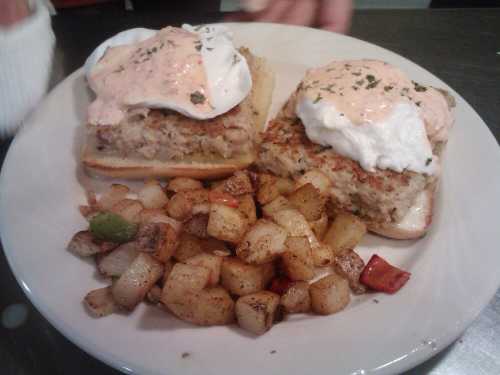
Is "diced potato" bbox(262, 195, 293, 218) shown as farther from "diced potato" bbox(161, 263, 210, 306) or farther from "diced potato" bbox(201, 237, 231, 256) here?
"diced potato" bbox(161, 263, 210, 306)

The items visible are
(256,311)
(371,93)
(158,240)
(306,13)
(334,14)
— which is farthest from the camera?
(306,13)

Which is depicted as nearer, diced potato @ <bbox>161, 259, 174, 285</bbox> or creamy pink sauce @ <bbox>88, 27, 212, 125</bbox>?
diced potato @ <bbox>161, 259, 174, 285</bbox>

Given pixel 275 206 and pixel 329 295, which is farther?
pixel 275 206

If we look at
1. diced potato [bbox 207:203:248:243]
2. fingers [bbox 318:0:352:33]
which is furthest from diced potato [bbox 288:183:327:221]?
fingers [bbox 318:0:352:33]

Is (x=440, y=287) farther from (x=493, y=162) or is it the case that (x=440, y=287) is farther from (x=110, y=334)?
(x=110, y=334)

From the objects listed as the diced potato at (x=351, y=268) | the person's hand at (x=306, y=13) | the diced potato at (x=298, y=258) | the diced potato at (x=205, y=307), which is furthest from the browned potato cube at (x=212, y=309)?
the person's hand at (x=306, y=13)

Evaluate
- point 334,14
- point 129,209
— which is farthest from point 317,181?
point 334,14

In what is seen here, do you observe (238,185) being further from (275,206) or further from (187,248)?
(187,248)

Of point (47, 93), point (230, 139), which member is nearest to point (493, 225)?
point (230, 139)
